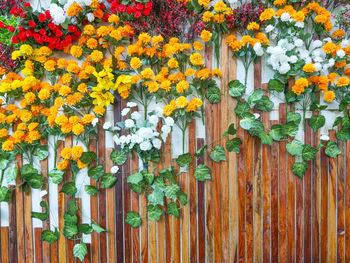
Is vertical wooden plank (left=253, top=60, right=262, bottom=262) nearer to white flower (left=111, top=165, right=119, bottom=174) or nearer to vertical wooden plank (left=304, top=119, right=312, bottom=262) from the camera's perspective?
vertical wooden plank (left=304, top=119, right=312, bottom=262)

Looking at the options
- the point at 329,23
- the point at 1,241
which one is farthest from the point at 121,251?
the point at 329,23

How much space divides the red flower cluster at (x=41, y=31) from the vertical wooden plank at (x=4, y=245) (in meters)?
1.37

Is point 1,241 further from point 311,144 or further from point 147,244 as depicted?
point 311,144

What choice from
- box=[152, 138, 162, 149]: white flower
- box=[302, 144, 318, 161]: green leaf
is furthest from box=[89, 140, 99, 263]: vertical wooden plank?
box=[302, 144, 318, 161]: green leaf

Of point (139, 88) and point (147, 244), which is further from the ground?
point (139, 88)

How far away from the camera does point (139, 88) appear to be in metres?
1.95

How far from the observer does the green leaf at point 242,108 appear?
192cm

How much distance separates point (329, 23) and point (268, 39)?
42cm

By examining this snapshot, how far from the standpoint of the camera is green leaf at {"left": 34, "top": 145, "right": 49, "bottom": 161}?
76.4 inches

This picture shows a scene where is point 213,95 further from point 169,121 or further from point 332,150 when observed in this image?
point 332,150

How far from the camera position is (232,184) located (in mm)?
1971

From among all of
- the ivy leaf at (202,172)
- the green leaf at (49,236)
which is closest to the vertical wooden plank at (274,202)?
the ivy leaf at (202,172)

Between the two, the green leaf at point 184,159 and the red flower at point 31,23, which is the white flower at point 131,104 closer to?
the green leaf at point 184,159

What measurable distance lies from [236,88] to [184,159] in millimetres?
628
